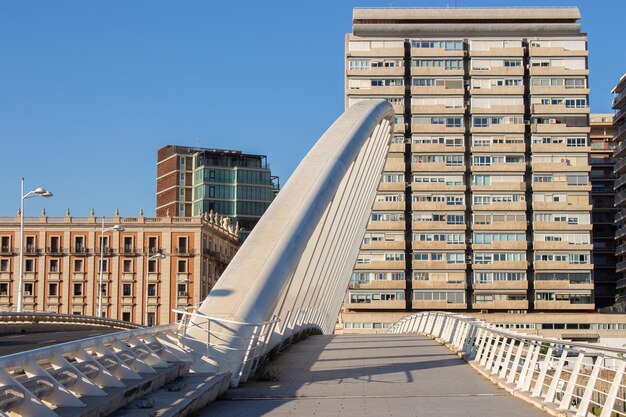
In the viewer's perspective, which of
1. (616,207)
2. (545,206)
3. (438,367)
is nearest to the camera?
(438,367)

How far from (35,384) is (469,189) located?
10340cm

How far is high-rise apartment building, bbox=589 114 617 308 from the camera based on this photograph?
414 feet

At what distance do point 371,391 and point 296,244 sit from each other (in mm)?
5515

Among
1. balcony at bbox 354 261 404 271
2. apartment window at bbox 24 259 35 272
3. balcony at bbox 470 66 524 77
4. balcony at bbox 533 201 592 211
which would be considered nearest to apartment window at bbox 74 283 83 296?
apartment window at bbox 24 259 35 272

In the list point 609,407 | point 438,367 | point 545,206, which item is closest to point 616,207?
point 545,206

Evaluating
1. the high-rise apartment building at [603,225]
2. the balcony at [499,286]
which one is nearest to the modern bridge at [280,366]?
the balcony at [499,286]

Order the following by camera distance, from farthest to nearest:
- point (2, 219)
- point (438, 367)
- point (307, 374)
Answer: point (2, 219) < point (438, 367) < point (307, 374)

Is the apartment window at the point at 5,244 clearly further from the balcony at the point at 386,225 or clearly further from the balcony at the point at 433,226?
the balcony at the point at 433,226

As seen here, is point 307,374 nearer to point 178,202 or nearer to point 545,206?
point 545,206

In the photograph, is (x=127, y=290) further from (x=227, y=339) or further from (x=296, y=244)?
(x=227, y=339)

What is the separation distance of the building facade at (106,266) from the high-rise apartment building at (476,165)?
18417 millimetres

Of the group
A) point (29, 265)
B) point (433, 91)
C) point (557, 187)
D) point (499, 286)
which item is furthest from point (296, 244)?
point (433, 91)

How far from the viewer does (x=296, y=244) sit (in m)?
21.2

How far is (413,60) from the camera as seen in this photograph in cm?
11362
